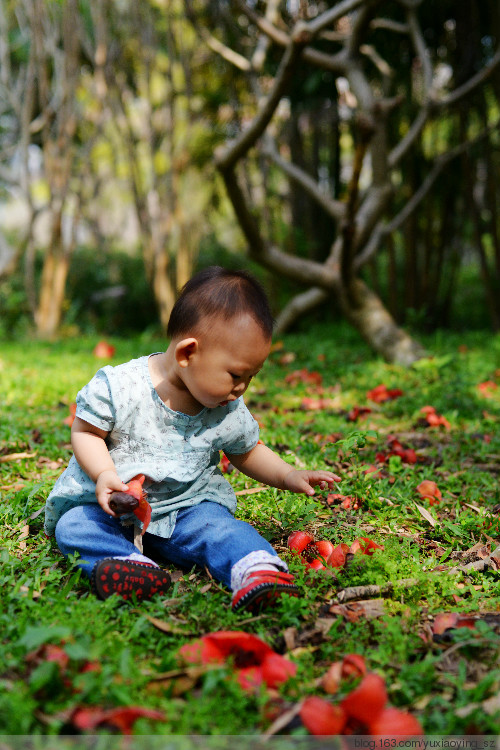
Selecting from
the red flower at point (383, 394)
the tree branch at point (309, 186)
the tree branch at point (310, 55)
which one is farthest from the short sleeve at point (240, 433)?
the tree branch at point (310, 55)

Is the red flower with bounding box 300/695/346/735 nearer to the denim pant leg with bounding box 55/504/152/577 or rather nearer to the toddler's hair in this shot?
the denim pant leg with bounding box 55/504/152/577

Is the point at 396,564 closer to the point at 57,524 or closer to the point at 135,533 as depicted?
the point at 135,533

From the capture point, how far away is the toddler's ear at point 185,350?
1.96 m

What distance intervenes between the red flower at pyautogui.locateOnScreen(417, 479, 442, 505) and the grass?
2 centimetres

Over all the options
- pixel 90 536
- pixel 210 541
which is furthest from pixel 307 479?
pixel 90 536

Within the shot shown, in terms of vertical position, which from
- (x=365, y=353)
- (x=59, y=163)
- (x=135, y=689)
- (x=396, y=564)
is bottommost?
(x=365, y=353)

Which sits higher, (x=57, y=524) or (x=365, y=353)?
(x=57, y=524)

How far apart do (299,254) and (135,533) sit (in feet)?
26.6

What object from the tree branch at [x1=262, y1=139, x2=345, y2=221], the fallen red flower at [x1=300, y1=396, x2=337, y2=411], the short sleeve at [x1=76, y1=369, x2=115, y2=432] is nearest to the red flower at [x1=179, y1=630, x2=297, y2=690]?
the short sleeve at [x1=76, y1=369, x2=115, y2=432]

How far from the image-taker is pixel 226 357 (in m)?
1.94

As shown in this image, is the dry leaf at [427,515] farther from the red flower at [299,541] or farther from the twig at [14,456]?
the twig at [14,456]

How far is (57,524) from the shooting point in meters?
2.03

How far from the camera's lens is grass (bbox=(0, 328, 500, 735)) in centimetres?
130

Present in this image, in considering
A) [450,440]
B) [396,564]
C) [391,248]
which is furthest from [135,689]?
[391,248]
